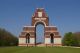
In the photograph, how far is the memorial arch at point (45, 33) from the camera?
275 feet

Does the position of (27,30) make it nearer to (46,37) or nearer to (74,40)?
(46,37)

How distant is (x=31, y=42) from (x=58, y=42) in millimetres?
9060

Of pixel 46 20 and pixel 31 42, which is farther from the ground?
pixel 46 20

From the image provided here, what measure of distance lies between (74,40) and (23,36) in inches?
813

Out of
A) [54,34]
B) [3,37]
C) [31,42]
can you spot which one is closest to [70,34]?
[54,34]

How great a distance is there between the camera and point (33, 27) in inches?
3396

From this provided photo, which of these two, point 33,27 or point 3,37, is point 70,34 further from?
point 3,37

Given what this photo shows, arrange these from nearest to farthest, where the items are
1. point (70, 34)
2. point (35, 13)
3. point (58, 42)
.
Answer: point (58, 42) < point (35, 13) < point (70, 34)

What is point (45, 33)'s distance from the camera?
278ft

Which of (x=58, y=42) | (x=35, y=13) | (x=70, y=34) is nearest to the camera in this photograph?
(x=58, y=42)

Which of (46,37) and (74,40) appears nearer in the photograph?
(46,37)

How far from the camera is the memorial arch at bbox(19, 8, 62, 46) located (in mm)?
83688

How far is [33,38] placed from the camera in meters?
84.4

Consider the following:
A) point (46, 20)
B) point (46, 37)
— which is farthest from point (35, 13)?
point (46, 37)
